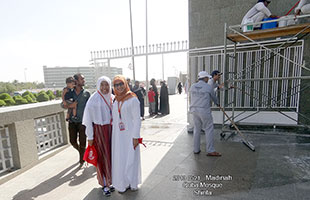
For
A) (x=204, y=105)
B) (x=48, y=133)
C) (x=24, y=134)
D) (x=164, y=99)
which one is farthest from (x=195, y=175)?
(x=164, y=99)

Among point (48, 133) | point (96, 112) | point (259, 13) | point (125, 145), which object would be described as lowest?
point (48, 133)

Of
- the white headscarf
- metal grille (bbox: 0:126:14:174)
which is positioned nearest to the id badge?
the white headscarf

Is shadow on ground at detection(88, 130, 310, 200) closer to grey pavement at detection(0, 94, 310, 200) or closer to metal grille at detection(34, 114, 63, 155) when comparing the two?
grey pavement at detection(0, 94, 310, 200)

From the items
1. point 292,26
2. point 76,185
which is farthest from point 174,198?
point 292,26

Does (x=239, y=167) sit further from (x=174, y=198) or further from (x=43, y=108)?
(x=43, y=108)

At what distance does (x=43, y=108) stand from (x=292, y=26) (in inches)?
219

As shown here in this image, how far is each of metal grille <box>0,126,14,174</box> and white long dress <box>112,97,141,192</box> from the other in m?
2.26

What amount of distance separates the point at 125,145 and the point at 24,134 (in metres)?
2.34

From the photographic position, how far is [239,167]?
335 cm

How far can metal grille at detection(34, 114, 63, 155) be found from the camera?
13.5ft

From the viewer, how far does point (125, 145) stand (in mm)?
2557

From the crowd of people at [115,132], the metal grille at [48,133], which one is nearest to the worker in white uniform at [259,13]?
the crowd of people at [115,132]

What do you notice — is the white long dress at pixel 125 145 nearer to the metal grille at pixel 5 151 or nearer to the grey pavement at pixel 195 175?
the grey pavement at pixel 195 175

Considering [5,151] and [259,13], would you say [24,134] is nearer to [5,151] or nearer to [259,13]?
[5,151]
